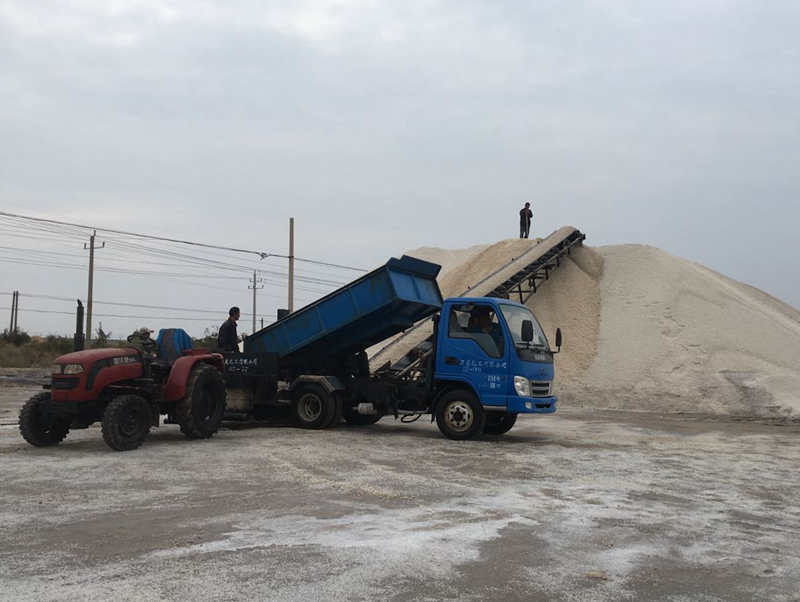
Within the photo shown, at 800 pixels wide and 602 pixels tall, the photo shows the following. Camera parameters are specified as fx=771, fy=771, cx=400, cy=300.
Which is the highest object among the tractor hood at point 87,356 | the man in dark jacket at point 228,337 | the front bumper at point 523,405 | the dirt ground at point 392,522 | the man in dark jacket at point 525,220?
the man in dark jacket at point 525,220

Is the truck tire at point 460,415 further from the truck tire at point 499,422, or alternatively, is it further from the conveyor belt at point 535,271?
the conveyor belt at point 535,271

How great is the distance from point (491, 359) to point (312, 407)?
401 centimetres

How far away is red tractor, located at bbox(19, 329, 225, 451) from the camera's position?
1143 cm

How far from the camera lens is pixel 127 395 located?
459 inches

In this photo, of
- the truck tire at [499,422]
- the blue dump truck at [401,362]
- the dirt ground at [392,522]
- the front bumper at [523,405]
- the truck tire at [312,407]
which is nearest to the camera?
the dirt ground at [392,522]

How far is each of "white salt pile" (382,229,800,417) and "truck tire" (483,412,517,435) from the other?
9251 millimetres

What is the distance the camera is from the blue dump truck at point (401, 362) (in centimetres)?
1377

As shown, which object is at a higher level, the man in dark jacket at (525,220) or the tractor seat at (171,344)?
the man in dark jacket at (525,220)

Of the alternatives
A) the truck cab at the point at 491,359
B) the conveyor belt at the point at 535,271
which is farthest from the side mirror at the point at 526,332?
the conveyor belt at the point at 535,271

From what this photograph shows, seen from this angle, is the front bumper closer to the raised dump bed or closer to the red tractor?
the raised dump bed

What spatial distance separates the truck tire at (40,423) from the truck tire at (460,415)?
6375 mm

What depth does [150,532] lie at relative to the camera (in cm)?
672

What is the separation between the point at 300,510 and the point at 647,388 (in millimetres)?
18191

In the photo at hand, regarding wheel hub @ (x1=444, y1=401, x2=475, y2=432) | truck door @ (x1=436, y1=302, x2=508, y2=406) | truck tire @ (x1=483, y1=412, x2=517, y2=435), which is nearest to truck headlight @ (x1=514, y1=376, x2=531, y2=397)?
truck door @ (x1=436, y1=302, x2=508, y2=406)
